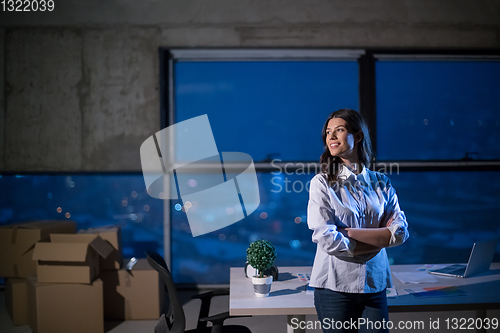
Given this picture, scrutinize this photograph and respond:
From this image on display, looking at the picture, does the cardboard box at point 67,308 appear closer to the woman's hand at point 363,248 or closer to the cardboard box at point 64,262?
the cardboard box at point 64,262

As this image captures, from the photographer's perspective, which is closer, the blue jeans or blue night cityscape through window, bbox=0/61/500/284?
the blue jeans

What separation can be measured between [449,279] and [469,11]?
2.97m

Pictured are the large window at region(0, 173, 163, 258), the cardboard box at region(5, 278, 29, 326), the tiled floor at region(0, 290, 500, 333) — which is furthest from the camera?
the large window at region(0, 173, 163, 258)

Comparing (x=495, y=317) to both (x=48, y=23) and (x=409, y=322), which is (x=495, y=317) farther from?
(x=48, y=23)

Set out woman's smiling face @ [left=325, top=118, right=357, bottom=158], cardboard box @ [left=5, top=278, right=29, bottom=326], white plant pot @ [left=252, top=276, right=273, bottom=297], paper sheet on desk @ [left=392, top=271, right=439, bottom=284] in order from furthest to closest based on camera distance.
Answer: cardboard box @ [left=5, top=278, right=29, bottom=326], paper sheet on desk @ [left=392, top=271, right=439, bottom=284], white plant pot @ [left=252, top=276, right=273, bottom=297], woman's smiling face @ [left=325, top=118, right=357, bottom=158]

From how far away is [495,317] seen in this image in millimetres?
2857

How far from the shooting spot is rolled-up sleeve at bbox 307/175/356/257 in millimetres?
1245

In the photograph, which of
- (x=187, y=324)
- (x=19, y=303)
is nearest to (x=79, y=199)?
(x=19, y=303)

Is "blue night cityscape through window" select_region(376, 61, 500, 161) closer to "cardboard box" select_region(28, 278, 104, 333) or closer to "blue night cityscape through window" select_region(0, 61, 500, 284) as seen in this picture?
"blue night cityscape through window" select_region(0, 61, 500, 284)

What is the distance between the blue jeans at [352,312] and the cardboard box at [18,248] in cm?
251

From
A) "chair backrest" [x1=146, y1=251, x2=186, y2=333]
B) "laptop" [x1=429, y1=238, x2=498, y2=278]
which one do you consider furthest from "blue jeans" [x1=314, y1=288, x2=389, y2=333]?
"laptop" [x1=429, y1=238, x2=498, y2=278]

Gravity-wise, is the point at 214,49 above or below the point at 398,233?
above

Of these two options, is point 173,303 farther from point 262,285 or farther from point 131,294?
point 131,294

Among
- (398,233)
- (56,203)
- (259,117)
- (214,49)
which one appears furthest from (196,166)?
(398,233)
